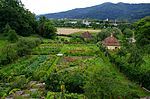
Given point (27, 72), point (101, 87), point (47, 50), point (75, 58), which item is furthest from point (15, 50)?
point (101, 87)

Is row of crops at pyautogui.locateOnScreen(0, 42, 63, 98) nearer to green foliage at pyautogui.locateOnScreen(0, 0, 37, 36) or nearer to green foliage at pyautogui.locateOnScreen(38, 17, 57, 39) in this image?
green foliage at pyautogui.locateOnScreen(0, 0, 37, 36)

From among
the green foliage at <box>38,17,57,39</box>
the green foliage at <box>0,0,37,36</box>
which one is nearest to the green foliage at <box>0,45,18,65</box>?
the green foliage at <box>0,0,37,36</box>

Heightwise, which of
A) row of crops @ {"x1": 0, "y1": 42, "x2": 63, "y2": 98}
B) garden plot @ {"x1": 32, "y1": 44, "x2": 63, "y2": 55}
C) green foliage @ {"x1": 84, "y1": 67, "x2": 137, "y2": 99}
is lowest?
garden plot @ {"x1": 32, "y1": 44, "x2": 63, "y2": 55}

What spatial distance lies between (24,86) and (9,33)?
76.8ft

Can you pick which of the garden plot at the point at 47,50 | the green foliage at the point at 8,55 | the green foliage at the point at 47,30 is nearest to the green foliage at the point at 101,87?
the green foliage at the point at 8,55

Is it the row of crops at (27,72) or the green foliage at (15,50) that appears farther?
the green foliage at (15,50)

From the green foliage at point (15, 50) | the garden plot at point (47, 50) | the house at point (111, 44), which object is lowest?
the house at point (111, 44)

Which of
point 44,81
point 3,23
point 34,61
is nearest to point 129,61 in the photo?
point 44,81

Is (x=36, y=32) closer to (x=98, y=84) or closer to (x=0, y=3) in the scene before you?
(x=0, y=3)

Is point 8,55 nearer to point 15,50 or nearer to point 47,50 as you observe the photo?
point 15,50

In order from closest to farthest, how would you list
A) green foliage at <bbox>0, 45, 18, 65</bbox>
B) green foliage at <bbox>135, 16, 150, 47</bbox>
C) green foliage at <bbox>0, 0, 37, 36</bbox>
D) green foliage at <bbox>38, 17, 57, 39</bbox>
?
green foliage at <bbox>0, 45, 18, 65</bbox> < green foliage at <bbox>135, 16, 150, 47</bbox> < green foliage at <bbox>0, 0, 37, 36</bbox> < green foliage at <bbox>38, 17, 57, 39</bbox>

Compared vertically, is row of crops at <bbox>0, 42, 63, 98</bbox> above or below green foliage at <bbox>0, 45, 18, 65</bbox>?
below

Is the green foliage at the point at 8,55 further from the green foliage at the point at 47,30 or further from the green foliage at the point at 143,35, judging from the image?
the green foliage at the point at 47,30

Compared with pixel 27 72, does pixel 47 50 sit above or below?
below
